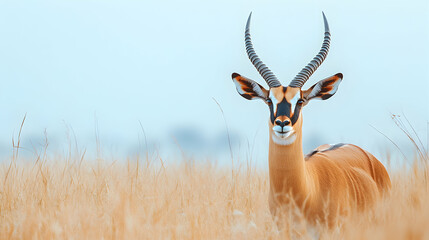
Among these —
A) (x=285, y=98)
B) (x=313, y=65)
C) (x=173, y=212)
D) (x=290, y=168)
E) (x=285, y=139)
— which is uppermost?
(x=313, y=65)

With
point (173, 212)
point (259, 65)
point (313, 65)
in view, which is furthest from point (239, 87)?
point (173, 212)

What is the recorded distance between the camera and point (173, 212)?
525 centimetres

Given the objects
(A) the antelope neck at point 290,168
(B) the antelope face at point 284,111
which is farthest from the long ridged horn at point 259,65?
(A) the antelope neck at point 290,168

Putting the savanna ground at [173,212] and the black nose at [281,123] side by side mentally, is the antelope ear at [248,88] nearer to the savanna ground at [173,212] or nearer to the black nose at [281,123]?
the black nose at [281,123]

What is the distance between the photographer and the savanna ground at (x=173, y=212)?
447cm

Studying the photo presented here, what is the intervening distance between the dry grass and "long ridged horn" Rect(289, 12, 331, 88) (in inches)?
57.1

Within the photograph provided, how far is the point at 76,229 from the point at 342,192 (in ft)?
9.34

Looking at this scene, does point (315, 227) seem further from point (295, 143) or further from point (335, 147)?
point (335, 147)

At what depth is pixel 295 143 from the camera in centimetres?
526

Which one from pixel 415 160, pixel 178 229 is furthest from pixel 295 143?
pixel 415 160

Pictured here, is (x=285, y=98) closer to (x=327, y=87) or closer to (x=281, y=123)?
(x=281, y=123)

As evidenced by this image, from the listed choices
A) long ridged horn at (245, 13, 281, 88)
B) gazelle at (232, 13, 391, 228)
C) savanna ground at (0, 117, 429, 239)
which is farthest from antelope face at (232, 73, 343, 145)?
savanna ground at (0, 117, 429, 239)

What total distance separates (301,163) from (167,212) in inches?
57.9

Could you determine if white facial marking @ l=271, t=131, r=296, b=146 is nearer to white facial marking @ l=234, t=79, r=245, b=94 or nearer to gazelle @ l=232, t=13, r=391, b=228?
gazelle @ l=232, t=13, r=391, b=228
